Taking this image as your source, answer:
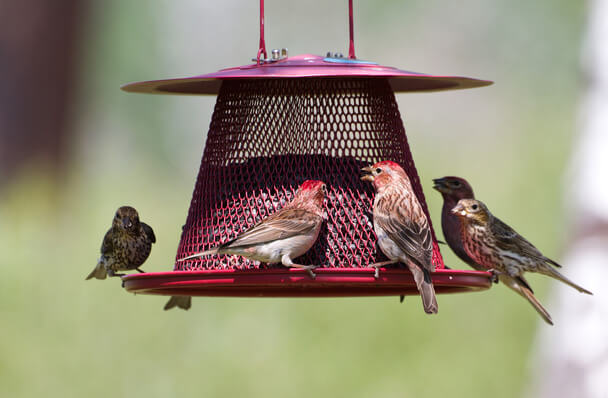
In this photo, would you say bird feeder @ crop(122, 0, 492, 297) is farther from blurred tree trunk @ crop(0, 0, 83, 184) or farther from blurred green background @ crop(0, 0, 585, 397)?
blurred tree trunk @ crop(0, 0, 83, 184)

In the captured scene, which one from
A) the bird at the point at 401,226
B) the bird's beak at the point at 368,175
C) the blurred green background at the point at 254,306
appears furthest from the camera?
the blurred green background at the point at 254,306

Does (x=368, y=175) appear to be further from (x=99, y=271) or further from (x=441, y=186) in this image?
(x=99, y=271)

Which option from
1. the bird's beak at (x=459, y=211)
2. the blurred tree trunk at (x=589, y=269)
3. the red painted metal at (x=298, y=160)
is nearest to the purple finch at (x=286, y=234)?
the red painted metal at (x=298, y=160)

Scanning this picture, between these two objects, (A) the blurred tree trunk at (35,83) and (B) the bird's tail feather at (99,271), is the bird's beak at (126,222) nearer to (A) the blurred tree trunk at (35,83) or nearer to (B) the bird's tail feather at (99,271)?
(B) the bird's tail feather at (99,271)

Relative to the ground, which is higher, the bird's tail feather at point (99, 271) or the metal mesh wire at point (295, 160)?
the metal mesh wire at point (295, 160)

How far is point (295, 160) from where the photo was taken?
6859 millimetres

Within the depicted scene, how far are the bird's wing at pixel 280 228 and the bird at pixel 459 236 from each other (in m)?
2.06

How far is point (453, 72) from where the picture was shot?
17.9 metres

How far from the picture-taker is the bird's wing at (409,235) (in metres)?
6.33

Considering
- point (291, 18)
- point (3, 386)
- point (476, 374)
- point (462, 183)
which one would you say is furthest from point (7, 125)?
point (462, 183)

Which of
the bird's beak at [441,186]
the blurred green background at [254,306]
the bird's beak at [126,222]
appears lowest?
the blurred green background at [254,306]

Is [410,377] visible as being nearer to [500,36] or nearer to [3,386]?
[3,386]

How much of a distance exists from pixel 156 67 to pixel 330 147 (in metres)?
12.9

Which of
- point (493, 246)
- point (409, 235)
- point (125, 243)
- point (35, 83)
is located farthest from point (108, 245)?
point (35, 83)
